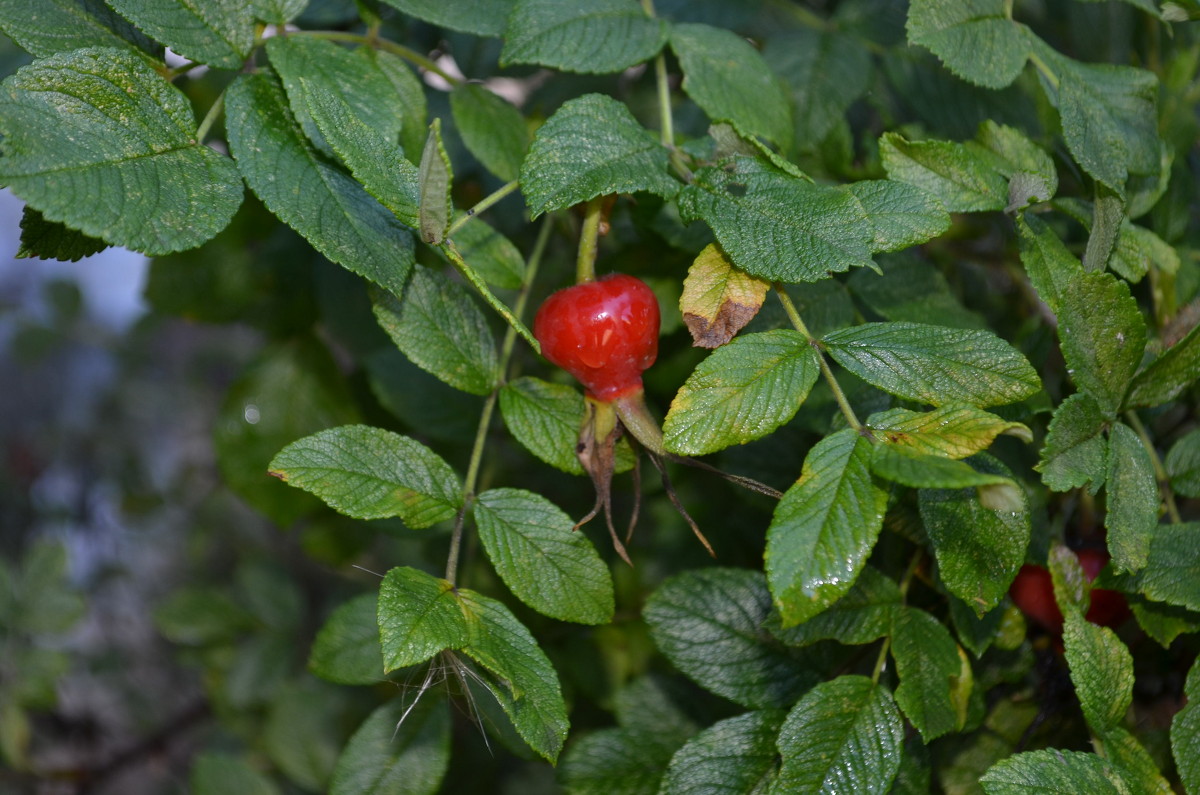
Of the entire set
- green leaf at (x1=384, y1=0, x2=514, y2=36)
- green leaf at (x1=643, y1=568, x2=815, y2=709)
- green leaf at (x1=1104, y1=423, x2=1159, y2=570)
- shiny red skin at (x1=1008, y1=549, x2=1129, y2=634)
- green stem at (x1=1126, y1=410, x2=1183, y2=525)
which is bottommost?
green leaf at (x1=643, y1=568, x2=815, y2=709)

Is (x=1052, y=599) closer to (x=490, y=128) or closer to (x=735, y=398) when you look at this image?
(x=735, y=398)

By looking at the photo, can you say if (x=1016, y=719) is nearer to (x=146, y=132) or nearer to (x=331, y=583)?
(x=146, y=132)

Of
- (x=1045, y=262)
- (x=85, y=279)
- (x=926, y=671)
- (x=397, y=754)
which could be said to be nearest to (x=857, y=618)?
(x=926, y=671)

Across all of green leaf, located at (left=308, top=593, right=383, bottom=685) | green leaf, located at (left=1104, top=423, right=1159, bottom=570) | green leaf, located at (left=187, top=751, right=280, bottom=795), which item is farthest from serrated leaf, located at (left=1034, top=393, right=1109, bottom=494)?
green leaf, located at (left=187, top=751, right=280, bottom=795)

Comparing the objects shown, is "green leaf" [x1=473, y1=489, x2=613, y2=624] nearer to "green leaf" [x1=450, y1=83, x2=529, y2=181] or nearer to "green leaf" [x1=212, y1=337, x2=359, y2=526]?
"green leaf" [x1=450, y1=83, x2=529, y2=181]

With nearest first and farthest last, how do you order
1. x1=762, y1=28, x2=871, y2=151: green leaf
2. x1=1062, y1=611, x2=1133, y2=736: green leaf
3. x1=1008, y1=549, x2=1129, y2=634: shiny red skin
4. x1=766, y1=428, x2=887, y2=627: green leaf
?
x1=766, y1=428, x2=887, y2=627: green leaf
x1=1062, y1=611, x2=1133, y2=736: green leaf
x1=1008, y1=549, x2=1129, y2=634: shiny red skin
x1=762, y1=28, x2=871, y2=151: green leaf

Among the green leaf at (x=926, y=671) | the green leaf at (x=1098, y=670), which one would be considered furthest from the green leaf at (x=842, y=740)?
the green leaf at (x=1098, y=670)

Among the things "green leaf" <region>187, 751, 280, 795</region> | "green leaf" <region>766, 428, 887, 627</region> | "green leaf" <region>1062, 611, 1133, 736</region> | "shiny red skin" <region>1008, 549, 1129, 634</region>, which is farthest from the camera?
"green leaf" <region>187, 751, 280, 795</region>
